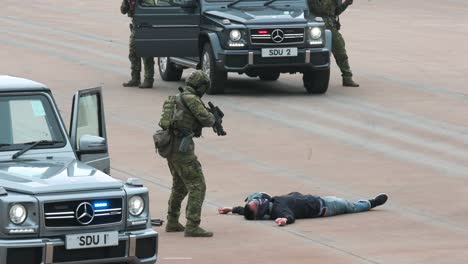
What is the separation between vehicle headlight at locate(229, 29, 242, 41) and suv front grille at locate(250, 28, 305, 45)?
0.19 meters

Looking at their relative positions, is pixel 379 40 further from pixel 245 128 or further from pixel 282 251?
pixel 282 251

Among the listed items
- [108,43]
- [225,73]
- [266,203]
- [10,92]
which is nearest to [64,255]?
[10,92]

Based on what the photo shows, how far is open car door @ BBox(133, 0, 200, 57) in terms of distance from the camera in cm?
2425

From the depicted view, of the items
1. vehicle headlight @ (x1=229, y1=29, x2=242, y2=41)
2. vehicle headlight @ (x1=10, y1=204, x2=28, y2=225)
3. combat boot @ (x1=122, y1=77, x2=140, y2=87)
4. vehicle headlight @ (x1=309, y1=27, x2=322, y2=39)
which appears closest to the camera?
vehicle headlight @ (x1=10, y1=204, x2=28, y2=225)

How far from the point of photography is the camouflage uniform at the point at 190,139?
14.2 m

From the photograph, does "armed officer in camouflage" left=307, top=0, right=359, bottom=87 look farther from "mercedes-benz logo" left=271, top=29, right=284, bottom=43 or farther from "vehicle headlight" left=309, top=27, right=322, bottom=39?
"mercedes-benz logo" left=271, top=29, right=284, bottom=43

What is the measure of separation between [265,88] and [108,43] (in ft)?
24.9

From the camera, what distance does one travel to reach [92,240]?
11086mm

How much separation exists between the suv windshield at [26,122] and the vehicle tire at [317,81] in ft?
42.0

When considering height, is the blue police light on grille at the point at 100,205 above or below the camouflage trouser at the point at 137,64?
above

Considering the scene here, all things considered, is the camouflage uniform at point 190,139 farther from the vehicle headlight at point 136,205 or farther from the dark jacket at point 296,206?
the vehicle headlight at point 136,205

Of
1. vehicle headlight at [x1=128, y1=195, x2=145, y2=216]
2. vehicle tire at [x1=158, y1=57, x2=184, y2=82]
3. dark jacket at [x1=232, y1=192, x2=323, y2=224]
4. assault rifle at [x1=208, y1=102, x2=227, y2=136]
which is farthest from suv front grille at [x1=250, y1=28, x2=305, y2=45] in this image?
vehicle headlight at [x1=128, y1=195, x2=145, y2=216]

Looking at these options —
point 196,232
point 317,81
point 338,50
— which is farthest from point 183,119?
point 338,50

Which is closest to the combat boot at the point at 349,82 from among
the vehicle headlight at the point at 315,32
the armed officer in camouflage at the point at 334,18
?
the armed officer in camouflage at the point at 334,18
